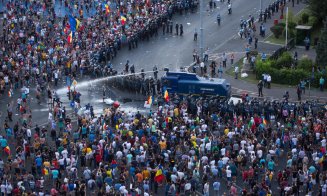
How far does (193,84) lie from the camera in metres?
67.3

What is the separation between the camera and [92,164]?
2183 inches

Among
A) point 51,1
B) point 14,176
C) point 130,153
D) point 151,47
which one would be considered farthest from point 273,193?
point 51,1

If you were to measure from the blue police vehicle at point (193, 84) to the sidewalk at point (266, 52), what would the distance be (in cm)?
353

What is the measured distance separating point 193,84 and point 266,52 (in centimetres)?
1388

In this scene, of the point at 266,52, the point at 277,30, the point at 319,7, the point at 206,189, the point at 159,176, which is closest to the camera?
the point at 206,189

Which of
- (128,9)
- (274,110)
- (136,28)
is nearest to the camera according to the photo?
(274,110)

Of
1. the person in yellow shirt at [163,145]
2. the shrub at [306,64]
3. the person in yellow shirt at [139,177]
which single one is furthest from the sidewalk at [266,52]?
the person in yellow shirt at [139,177]

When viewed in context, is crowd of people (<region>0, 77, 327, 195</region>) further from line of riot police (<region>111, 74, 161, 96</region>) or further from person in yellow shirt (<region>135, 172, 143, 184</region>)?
line of riot police (<region>111, 74, 161, 96</region>)

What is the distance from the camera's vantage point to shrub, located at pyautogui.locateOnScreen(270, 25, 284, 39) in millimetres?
81750

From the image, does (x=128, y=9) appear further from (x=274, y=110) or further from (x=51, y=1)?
(x=274, y=110)

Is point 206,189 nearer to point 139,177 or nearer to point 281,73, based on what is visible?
point 139,177

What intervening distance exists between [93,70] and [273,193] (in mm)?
25818

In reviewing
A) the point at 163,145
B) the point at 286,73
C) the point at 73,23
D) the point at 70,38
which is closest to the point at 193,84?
the point at 286,73

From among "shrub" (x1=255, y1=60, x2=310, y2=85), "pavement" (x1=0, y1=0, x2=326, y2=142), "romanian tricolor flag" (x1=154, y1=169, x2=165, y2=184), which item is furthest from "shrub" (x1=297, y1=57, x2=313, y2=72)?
"romanian tricolor flag" (x1=154, y1=169, x2=165, y2=184)
